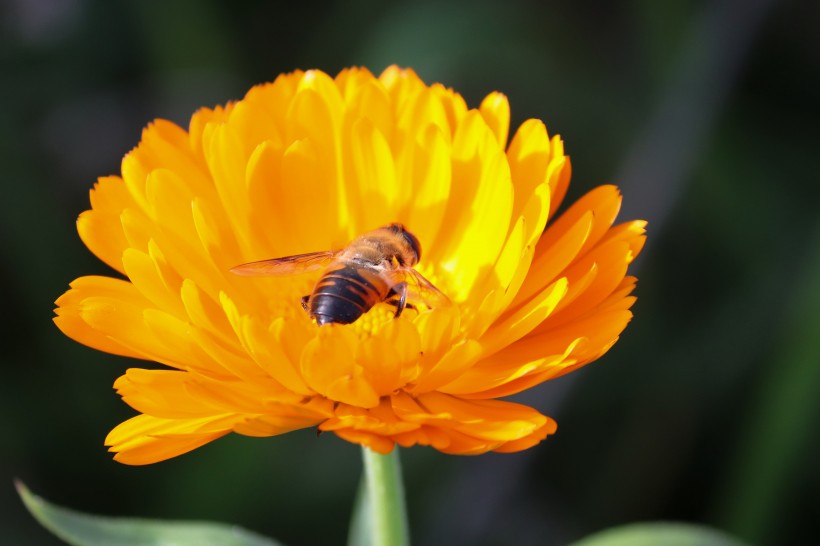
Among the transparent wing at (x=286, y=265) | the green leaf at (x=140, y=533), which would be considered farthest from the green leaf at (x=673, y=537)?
the transparent wing at (x=286, y=265)

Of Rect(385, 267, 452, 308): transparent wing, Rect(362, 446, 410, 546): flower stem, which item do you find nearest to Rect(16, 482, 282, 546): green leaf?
Rect(362, 446, 410, 546): flower stem

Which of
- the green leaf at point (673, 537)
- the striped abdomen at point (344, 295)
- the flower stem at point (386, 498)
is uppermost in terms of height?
the striped abdomen at point (344, 295)

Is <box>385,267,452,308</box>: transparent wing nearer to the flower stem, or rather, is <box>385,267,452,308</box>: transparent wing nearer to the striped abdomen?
the striped abdomen

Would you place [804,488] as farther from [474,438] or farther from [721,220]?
[474,438]

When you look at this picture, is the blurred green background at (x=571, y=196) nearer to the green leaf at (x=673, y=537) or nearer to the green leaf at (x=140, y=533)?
the green leaf at (x=673, y=537)

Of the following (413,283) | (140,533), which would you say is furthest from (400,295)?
(140,533)

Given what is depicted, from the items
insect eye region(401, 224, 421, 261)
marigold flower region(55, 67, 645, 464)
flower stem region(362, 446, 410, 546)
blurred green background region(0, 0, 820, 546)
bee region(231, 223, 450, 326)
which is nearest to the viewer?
marigold flower region(55, 67, 645, 464)

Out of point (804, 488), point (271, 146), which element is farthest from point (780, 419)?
point (271, 146)
